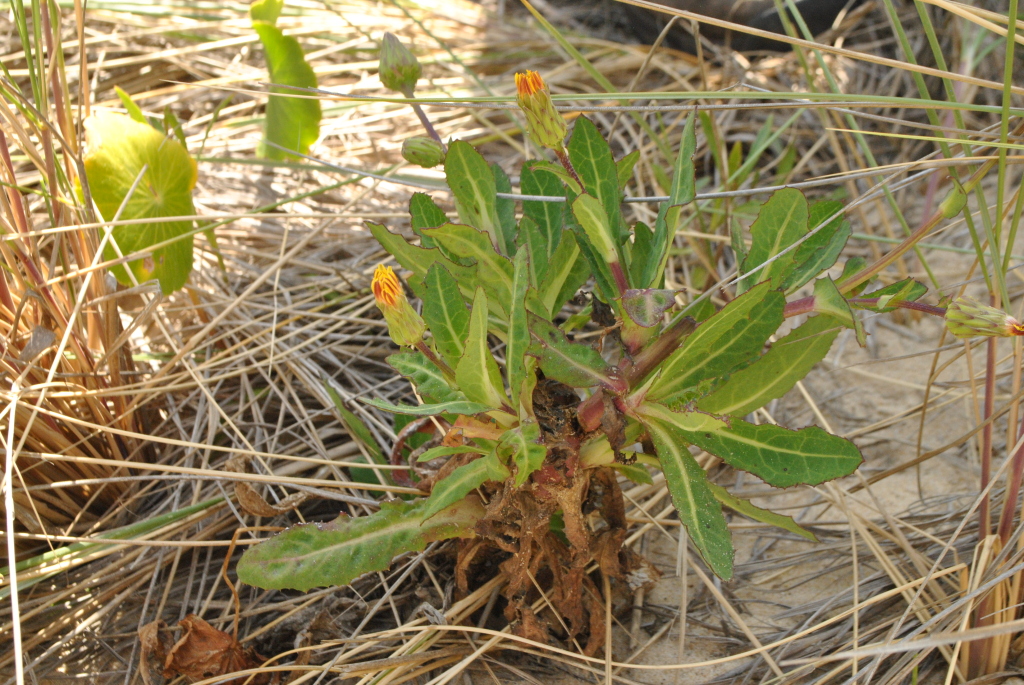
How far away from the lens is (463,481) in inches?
35.7

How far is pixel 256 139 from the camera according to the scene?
2100 millimetres

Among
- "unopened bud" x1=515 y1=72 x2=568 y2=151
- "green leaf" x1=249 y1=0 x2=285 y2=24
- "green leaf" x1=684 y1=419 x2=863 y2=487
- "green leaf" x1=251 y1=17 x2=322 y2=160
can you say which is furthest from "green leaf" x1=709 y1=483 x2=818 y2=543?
"green leaf" x1=249 y1=0 x2=285 y2=24

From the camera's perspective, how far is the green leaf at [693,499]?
33.6 inches

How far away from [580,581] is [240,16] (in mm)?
2217

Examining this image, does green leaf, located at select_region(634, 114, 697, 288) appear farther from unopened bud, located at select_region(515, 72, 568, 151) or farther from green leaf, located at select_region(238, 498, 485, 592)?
green leaf, located at select_region(238, 498, 485, 592)

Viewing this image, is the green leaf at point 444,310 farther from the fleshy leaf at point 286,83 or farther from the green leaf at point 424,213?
the fleshy leaf at point 286,83

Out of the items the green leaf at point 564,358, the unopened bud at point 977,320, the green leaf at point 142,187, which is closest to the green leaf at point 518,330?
the green leaf at point 564,358

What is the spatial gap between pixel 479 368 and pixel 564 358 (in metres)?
0.10

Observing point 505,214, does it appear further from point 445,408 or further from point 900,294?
point 900,294

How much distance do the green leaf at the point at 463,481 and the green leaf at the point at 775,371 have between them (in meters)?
0.30

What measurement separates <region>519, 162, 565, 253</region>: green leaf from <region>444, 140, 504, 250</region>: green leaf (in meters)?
0.06

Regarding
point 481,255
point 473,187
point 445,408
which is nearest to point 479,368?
point 445,408

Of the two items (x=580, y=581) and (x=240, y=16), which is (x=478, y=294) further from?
(x=240, y=16)

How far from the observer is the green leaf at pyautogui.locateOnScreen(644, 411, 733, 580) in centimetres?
85
